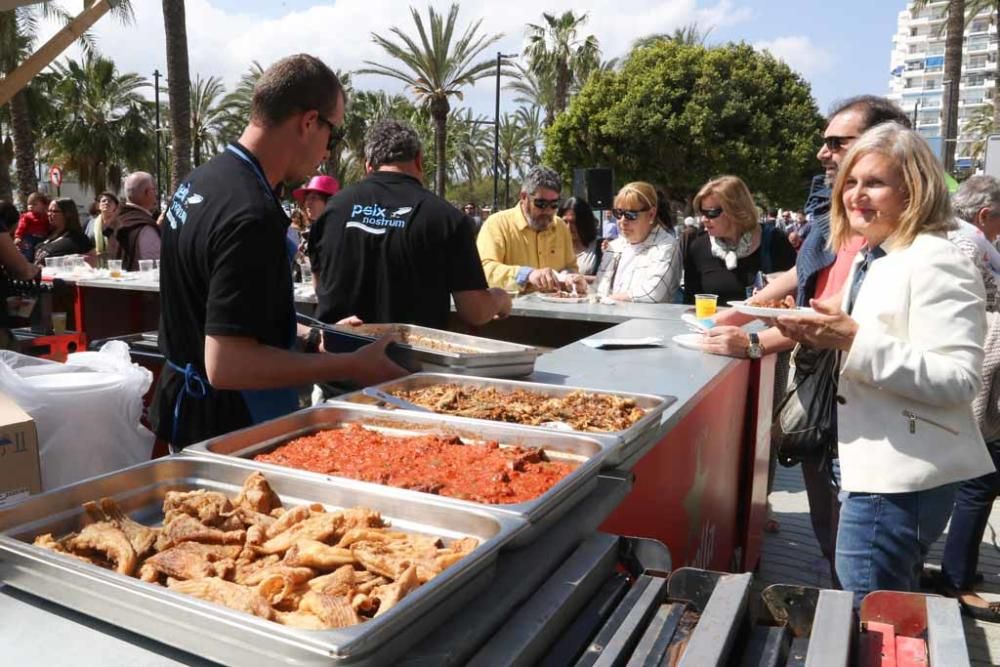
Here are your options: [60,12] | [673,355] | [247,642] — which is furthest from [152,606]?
[60,12]

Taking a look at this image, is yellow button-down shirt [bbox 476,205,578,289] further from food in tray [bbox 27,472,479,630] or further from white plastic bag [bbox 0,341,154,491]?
food in tray [bbox 27,472,479,630]

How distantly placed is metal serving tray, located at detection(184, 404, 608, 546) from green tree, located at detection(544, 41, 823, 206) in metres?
26.9

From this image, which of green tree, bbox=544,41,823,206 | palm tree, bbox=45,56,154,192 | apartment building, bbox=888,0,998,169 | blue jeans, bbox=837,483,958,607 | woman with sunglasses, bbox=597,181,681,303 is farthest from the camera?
apartment building, bbox=888,0,998,169

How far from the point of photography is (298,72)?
232 cm

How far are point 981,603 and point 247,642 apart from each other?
163 inches

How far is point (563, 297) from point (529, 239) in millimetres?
736

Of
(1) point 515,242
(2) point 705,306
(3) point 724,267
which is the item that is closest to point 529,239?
(1) point 515,242

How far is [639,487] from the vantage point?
233 cm

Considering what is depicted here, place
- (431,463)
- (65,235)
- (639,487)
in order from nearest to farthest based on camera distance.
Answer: (431,463)
(639,487)
(65,235)

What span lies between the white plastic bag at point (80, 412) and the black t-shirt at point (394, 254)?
38.2 inches

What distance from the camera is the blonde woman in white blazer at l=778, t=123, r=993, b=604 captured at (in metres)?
2.15

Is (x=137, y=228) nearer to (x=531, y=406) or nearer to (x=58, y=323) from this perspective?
(x=58, y=323)

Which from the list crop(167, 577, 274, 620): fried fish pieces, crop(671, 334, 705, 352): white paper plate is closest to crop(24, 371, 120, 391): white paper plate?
crop(167, 577, 274, 620): fried fish pieces

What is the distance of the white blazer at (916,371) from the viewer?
214cm
